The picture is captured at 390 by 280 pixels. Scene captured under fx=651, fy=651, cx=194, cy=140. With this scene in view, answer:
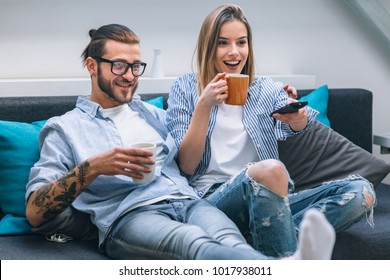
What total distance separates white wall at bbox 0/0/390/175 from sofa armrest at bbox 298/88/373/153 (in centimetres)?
31

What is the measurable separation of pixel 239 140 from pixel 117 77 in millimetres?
444

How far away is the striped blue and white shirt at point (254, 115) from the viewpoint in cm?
210

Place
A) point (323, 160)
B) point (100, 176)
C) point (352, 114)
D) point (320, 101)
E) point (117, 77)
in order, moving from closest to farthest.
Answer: point (100, 176) < point (117, 77) < point (323, 160) < point (320, 101) < point (352, 114)

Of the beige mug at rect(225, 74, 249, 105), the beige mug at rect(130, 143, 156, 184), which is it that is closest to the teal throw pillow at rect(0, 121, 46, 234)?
the beige mug at rect(130, 143, 156, 184)

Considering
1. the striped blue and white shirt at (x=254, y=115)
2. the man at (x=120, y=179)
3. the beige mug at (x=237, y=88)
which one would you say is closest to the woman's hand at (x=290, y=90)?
the striped blue and white shirt at (x=254, y=115)

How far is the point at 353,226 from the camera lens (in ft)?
7.02

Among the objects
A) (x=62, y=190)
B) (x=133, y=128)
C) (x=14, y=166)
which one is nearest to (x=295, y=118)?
(x=133, y=128)

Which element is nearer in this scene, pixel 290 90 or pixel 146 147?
pixel 146 147

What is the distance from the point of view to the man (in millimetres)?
1632

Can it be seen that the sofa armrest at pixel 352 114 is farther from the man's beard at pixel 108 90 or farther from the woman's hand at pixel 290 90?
the man's beard at pixel 108 90

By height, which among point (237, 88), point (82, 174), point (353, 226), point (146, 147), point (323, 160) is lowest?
point (353, 226)

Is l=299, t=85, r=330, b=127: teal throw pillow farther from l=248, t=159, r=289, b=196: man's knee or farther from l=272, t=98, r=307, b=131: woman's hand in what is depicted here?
l=248, t=159, r=289, b=196: man's knee

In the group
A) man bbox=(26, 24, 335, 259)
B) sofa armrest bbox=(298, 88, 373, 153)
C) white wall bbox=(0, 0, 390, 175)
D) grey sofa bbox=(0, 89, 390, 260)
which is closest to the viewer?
man bbox=(26, 24, 335, 259)

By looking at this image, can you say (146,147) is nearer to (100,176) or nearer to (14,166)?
(100,176)
